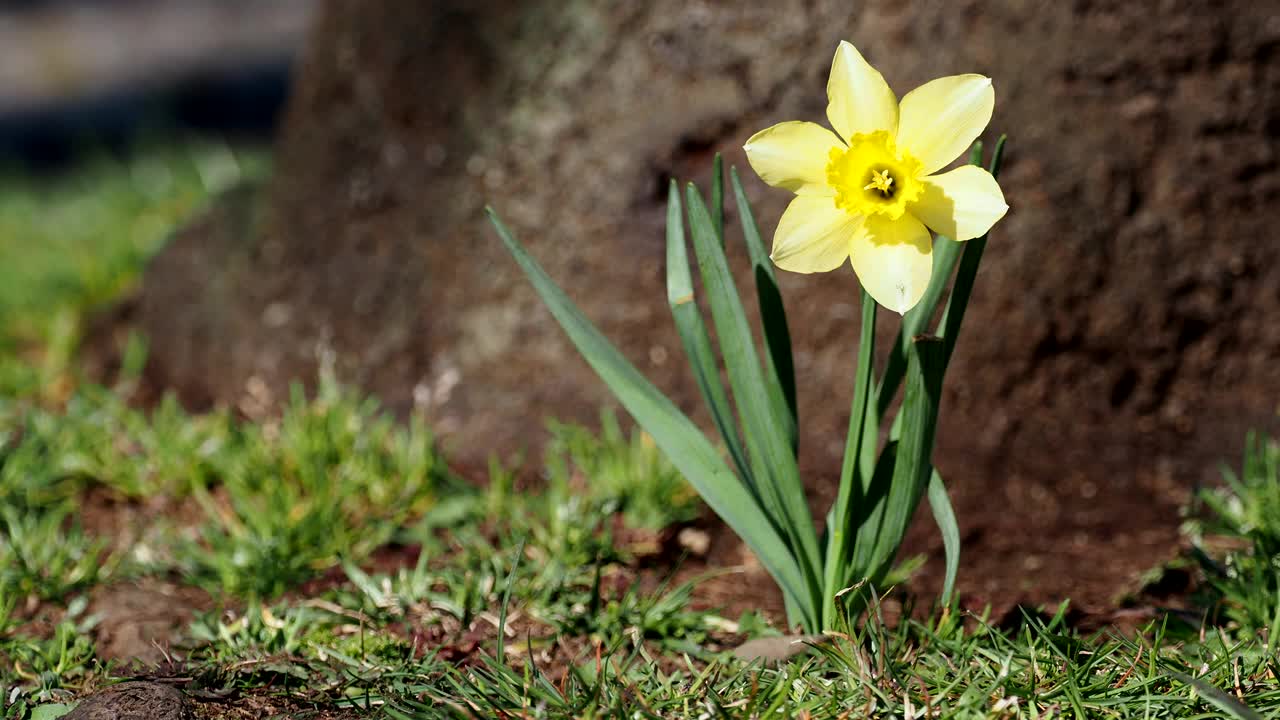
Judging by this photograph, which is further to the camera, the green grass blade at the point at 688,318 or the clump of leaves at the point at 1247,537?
the clump of leaves at the point at 1247,537

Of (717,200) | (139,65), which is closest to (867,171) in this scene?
(717,200)

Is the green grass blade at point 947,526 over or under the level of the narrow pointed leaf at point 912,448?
under

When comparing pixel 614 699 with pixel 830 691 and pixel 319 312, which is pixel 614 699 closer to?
pixel 830 691

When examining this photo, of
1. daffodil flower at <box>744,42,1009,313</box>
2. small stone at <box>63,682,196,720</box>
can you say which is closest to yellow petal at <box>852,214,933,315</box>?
daffodil flower at <box>744,42,1009,313</box>

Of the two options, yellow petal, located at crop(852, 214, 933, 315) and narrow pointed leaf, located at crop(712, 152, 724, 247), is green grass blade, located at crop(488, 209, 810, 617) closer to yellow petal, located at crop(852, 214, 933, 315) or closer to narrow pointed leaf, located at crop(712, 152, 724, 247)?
narrow pointed leaf, located at crop(712, 152, 724, 247)

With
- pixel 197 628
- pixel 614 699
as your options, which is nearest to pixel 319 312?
pixel 197 628

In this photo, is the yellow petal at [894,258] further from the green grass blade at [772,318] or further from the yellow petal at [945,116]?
the green grass blade at [772,318]

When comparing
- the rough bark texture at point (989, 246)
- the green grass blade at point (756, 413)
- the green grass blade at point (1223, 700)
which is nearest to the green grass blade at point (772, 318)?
the green grass blade at point (756, 413)
